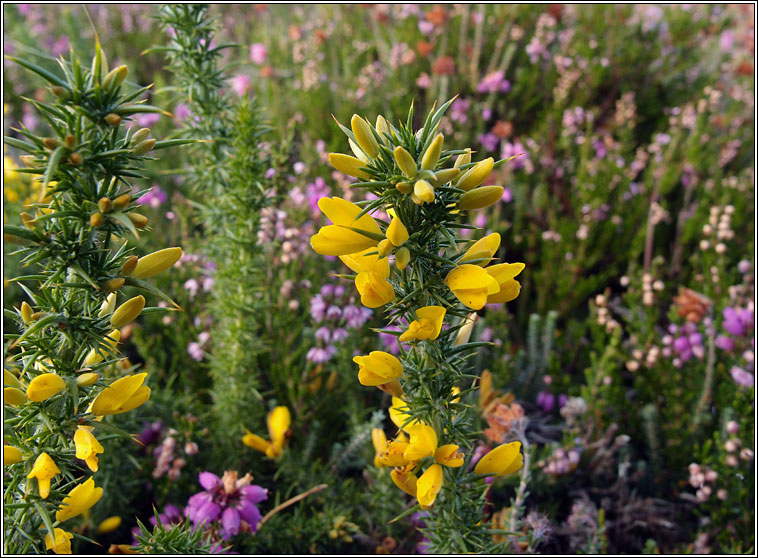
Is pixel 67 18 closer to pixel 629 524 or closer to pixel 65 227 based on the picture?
pixel 65 227

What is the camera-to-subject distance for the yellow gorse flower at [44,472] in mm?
823

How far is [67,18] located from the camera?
393cm

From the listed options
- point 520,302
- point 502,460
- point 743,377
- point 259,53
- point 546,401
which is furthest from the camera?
point 259,53

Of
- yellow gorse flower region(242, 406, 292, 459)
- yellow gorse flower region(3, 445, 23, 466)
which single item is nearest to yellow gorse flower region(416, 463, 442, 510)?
yellow gorse flower region(3, 445, 23, 466)

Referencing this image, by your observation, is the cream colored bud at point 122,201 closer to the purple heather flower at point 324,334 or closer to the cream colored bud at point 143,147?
the cream colored bud at point 143,147

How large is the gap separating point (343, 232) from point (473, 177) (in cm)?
23

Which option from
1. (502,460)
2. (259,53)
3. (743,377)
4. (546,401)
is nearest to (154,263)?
(502,460)

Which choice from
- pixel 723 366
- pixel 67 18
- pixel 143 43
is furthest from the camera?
pixel 143 43

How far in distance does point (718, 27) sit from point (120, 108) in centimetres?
483

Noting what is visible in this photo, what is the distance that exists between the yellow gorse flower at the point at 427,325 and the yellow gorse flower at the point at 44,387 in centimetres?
55

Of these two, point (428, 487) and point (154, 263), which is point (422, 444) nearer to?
point (428, 487)

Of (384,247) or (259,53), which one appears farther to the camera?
(259,53)

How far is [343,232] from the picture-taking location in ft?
2.71

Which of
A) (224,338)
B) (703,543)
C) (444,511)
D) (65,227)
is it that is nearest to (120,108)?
(65,227)
